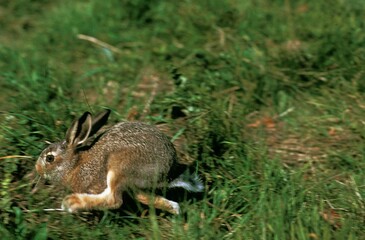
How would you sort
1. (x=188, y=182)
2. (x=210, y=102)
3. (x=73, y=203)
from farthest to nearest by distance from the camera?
(x=210, y=102) < (x=188, y=182) < (x=73, y=203)

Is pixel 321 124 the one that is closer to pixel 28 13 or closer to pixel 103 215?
pixel 103 215

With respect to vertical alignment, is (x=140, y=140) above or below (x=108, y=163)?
above

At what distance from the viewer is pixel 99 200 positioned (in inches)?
174

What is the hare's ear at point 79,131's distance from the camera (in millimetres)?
4590

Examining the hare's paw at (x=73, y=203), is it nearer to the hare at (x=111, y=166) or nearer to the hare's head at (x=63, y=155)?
the hare at (x=111, y=166)

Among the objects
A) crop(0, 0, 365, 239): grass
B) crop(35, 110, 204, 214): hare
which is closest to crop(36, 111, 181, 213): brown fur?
crop(35, 110, 204, 214): hare

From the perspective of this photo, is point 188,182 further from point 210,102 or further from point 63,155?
point 210,102

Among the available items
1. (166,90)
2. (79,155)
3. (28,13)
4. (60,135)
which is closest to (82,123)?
(79,155)

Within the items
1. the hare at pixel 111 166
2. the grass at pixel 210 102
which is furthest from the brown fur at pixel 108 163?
the grass at pixel 210 102

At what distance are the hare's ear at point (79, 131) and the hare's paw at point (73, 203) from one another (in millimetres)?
365

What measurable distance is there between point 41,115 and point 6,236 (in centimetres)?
133

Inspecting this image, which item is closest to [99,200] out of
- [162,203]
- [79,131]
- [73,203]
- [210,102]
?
[73,203]

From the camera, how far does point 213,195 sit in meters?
4.70

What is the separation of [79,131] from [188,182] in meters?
0.74
